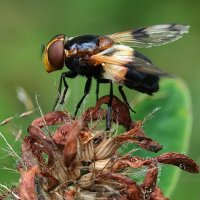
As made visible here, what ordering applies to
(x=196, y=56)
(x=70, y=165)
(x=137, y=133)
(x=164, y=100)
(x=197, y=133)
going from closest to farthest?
(x=70, y=165) → (x=137, y=133) → (x=164, y=100) → (x=197, y=133) → (x=196, y=56)

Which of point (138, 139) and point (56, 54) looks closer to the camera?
point (138, 139)

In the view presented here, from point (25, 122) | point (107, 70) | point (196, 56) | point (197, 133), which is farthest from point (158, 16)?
point (107, 70)

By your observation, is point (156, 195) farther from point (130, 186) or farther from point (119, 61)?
point (119, 61)

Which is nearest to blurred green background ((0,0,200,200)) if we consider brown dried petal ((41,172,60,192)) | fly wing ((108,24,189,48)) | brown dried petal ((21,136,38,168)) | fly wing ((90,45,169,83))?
fly wing ((108,24,189,48))

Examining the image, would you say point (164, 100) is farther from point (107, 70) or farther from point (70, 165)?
point (70, 165)

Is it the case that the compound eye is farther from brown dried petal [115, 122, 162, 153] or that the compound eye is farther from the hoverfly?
brown dried petal [115, 122, 162, 153]

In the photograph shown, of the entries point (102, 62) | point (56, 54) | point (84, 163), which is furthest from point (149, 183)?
point (56, 54)
